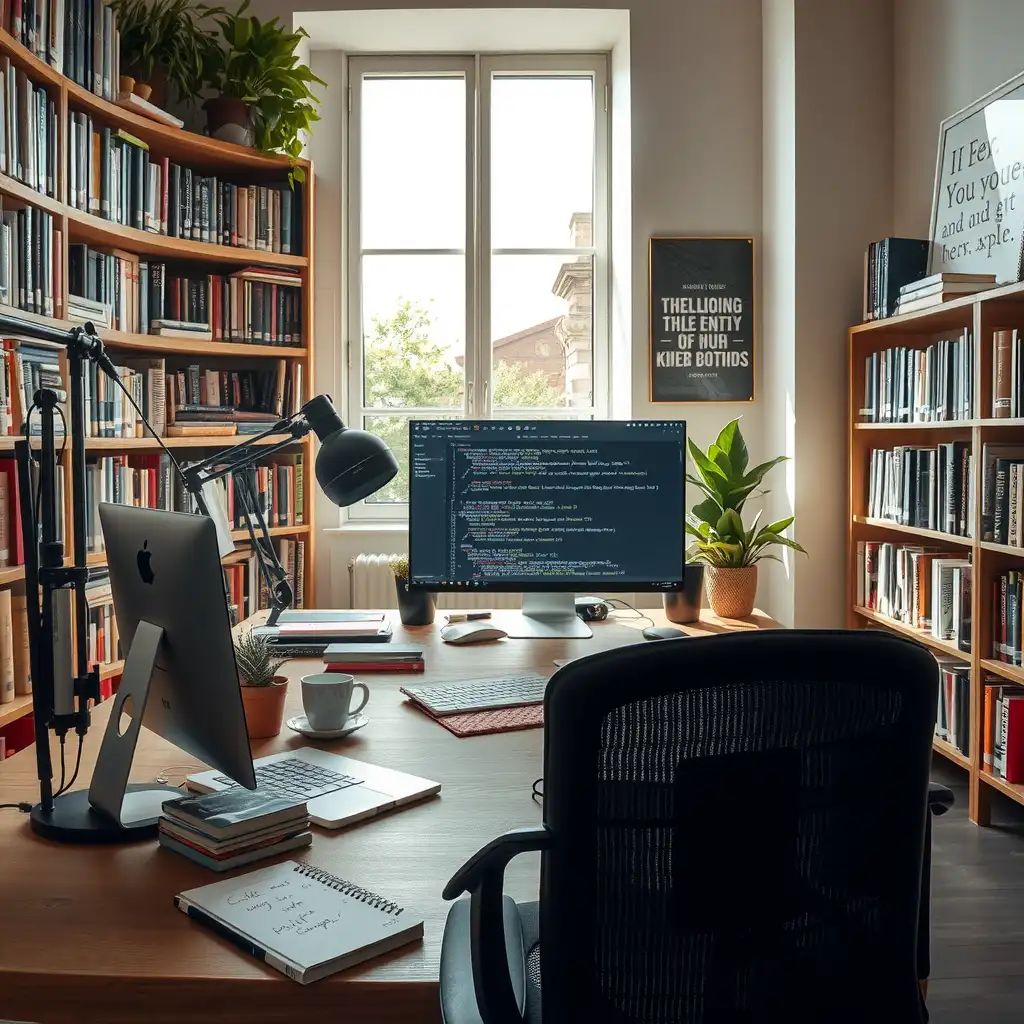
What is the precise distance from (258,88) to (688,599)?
2.72m

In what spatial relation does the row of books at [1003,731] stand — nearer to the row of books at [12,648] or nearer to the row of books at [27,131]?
the row of books at [12,648]

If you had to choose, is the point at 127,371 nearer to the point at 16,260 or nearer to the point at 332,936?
the point at 16,260

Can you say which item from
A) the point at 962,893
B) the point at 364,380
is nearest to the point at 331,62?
the point at 364,380

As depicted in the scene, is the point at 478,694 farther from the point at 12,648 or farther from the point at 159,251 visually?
the point at 159,251

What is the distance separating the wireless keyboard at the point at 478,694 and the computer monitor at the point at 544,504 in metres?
0.45

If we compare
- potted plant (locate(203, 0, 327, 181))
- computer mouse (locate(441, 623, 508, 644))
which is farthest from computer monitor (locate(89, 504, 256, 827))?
potted plant (locate(203, 0, 327, 181))

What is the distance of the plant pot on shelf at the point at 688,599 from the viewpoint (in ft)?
7.70

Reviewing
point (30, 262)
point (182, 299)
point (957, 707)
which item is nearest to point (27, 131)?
point (30, 262)

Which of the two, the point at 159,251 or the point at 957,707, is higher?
the point at 159,251

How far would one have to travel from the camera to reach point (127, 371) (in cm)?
348

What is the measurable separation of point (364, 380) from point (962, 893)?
3.10 m

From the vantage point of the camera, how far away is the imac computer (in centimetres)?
106

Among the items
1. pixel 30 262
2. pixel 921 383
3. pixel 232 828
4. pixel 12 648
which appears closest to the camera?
→ pixel 232 828

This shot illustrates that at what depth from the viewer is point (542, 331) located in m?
4.41
